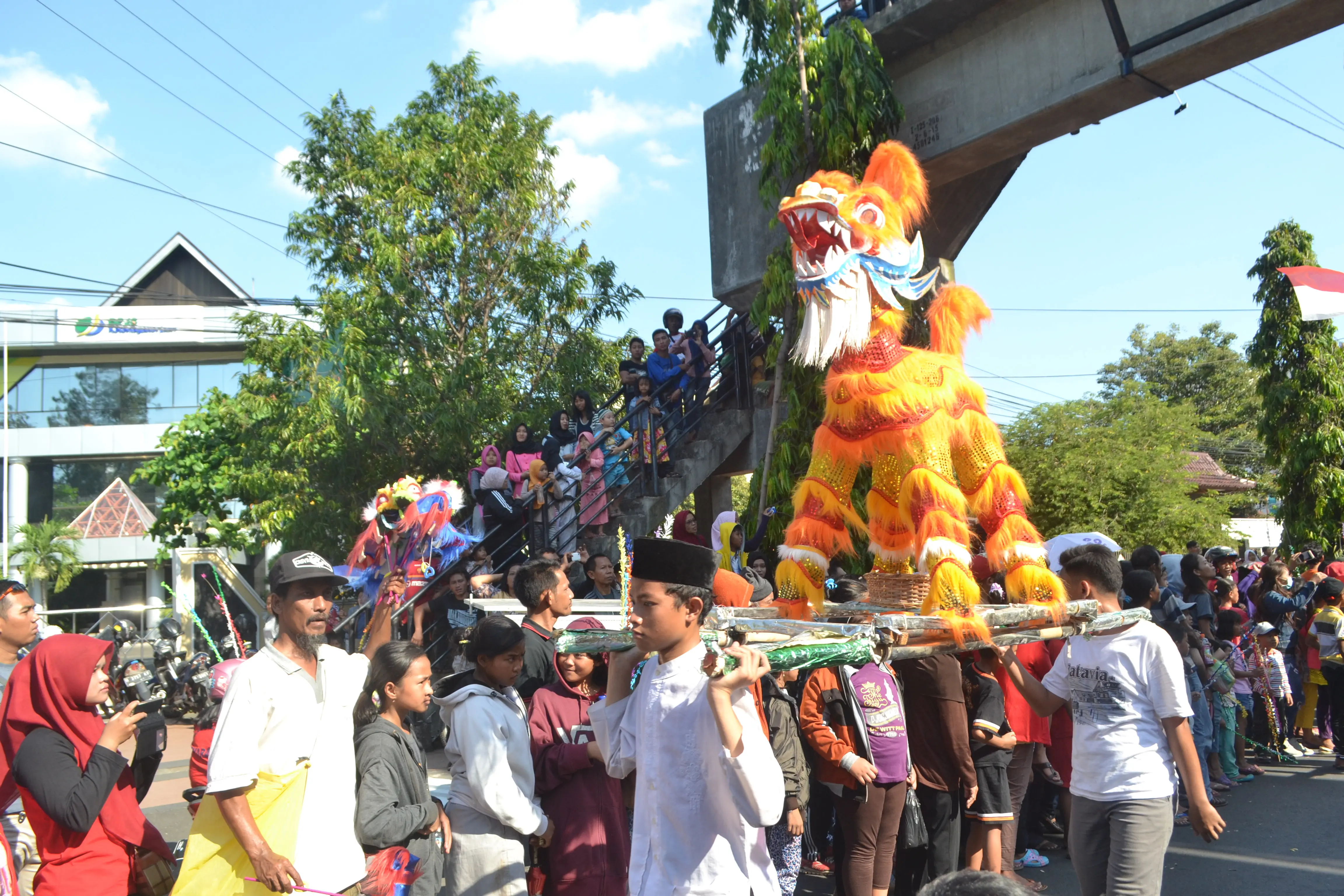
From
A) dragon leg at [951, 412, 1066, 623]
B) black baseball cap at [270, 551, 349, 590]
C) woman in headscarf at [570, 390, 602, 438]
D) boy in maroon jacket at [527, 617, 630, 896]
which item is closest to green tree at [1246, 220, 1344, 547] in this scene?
woman in headscarf at [570, 390, 602, 438]

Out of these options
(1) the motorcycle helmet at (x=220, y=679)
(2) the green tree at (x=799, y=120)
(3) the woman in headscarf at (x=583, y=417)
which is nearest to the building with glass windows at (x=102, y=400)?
(3) the woman in headscarf at (x=583, y=417)

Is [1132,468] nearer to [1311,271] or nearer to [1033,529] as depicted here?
[1311,271]

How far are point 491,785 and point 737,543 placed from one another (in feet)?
20.8

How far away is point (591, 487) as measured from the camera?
10.2 metres

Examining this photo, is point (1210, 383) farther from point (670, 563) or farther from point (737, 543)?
point (670, 563)

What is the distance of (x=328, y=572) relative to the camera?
3135mm

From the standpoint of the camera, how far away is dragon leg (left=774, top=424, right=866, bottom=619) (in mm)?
4355

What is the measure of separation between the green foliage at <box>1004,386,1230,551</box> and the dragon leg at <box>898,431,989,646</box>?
12826 mm

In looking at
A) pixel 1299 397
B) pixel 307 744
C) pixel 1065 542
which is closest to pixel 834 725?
pixel 307 744

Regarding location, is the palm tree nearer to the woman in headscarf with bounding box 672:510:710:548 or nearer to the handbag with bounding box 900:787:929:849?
the woman in headscarf with bounding box 672:510:710:548

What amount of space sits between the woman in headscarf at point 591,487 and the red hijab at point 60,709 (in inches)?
271

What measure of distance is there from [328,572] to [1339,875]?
5352mm

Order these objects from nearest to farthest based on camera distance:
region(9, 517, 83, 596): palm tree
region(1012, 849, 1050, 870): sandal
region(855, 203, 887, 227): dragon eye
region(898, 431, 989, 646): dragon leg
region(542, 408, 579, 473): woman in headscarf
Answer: region(898, 431, 989, 646): dragon leg
region(855, 203, 887, 227): dragon eye
region(1012, 849, 1050, 870): sandal
region(542, 408, 579, 473): woman in headscarf
region(9, 517, 83, 596): palm tree

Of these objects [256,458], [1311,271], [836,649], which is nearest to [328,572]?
[836,649]
